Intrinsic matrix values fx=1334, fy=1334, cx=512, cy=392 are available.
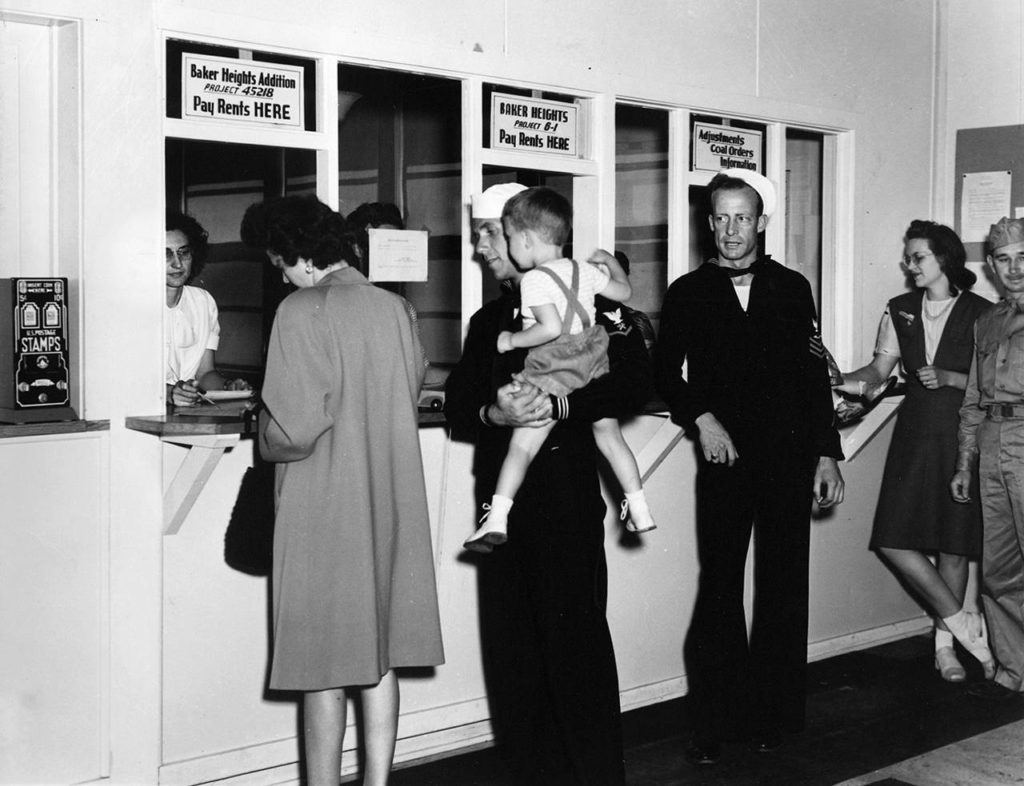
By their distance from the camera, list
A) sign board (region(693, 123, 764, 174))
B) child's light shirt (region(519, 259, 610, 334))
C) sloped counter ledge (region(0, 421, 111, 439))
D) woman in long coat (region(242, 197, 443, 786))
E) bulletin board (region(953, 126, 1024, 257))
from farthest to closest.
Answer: bulletin board (region(953, 126, 1024, 257)) → sign board (region(693, 123, 764, 174)) → child's light shirt (region(519, 259, 610, 334)) → sloped counter ledge (region(0, 421, 111, 439)) → woman in long coat (region(242, 197, 443, 786))

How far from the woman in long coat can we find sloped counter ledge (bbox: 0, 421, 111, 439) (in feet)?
2.07

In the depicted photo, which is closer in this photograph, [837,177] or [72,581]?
[72,581]

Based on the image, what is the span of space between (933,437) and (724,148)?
1.47 meters

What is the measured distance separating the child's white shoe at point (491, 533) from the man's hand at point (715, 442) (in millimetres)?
965

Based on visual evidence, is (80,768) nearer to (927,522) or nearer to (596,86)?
(596,86)

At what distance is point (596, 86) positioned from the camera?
487 cm

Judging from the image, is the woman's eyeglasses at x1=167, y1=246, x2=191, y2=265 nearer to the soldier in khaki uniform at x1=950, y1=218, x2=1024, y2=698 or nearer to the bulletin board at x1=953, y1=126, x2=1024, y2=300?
the soldier in khaki uniform at x1=950, y1=218, x2=1024, y2=698

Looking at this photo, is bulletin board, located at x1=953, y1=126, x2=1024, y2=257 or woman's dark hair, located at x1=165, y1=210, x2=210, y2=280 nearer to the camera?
woman's dark hair, located at x1=165, y1=210, x2=210, y2=280

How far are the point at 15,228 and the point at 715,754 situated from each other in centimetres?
275

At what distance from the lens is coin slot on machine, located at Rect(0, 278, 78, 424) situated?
3594mm

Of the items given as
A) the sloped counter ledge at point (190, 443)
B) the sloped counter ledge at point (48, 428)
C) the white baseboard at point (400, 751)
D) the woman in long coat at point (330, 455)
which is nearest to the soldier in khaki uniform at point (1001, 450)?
the white baseboard at point (400, 751)

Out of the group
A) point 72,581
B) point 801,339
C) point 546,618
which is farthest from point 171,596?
point 801,339

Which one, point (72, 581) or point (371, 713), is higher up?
point (72, 581)

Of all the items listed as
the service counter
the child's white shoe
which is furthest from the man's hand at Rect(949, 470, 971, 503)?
the child's white shoe
